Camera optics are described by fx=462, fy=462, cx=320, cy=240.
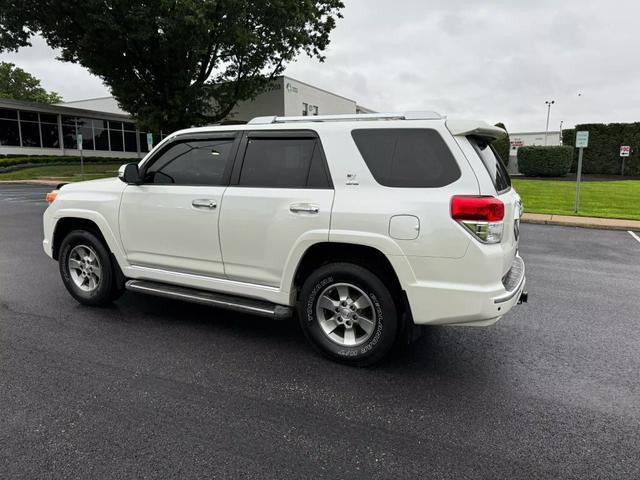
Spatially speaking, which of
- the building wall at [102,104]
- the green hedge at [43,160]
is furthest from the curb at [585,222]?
the building wall at [102,104]

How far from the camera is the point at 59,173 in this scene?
3031 cm

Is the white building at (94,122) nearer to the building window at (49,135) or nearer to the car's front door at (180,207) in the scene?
the building window at (49,135)

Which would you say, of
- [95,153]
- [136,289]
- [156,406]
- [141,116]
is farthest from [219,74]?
[156,406]

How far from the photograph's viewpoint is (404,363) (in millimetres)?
3678

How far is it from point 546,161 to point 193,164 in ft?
104

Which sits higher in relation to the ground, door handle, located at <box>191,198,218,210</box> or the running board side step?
door handle, located at <box>191,198,218,210</box>

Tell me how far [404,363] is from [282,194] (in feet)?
5.45

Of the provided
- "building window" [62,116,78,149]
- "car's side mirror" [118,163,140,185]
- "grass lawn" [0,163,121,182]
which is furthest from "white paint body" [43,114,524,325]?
"building window" [62,116,78,149]

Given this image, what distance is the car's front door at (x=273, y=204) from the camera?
11.7 feet

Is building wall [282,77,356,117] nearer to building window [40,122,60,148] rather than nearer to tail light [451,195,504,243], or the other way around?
building window [40,122,60,148]

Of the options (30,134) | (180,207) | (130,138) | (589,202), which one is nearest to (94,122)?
(130,138)

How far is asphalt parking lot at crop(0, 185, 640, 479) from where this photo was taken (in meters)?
2.46

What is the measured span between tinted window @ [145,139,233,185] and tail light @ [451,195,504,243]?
6.59ft

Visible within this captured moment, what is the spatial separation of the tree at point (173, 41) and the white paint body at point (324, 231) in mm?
17531
